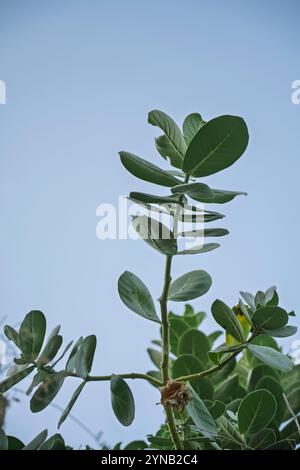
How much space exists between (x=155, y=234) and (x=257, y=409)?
0.45ft

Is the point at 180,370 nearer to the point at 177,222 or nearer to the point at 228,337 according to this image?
the point at 228,337

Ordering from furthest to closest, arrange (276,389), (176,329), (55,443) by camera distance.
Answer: (176,329), (276,389), (55,443)

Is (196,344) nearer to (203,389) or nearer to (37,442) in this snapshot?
(203,389)

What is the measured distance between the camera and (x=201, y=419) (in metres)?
0.37

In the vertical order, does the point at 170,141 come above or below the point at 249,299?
above

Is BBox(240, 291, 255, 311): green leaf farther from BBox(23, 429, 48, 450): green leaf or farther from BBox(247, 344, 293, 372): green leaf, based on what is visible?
BBox(23, 429, 48, 450): green leaf

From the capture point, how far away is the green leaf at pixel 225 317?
39cm

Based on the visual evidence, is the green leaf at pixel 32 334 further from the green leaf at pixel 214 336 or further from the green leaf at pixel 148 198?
the green leaf at pixel 214 336

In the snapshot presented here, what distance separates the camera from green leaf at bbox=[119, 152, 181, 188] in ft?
1.27

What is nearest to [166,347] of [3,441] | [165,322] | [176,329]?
[165,322]

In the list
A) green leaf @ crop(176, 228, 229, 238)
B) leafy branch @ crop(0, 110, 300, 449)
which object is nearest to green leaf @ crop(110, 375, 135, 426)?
leafy branch @ crop(0, 110, 300, 449)

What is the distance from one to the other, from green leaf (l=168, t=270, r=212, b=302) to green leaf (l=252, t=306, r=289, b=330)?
5 cm

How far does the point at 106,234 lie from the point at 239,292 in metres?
0.15
